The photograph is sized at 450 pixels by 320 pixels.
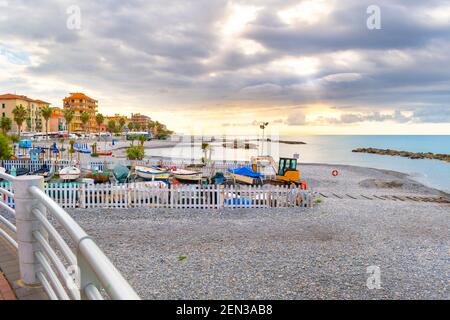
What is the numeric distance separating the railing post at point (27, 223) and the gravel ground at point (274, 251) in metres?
3.68

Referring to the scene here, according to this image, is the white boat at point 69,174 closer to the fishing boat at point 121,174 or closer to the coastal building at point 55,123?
the fishing boat at point 121,174

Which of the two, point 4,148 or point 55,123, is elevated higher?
point 55,123

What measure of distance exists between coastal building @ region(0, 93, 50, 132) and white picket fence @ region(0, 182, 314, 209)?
4176 inches

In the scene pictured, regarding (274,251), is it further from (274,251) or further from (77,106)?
(77,106)

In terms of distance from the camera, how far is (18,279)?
3.74 meters

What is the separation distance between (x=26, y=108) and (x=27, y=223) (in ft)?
451

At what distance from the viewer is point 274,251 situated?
32.1ft

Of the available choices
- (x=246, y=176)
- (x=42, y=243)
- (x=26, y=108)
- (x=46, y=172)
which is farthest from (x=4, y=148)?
(x=26, y=108)

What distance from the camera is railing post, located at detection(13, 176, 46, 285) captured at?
340 cm

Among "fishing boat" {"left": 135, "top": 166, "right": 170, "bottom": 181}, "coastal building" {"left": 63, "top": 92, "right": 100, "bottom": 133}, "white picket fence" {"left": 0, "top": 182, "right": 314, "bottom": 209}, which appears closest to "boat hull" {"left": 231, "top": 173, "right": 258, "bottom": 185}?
"fishing boat" {"left": 135, "top": 166, "right": 170, "bottom": 181}

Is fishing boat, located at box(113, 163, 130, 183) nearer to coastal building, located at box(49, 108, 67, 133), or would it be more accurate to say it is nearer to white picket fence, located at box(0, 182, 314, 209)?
white picket fence, located at box(0, 182, 314, 209)

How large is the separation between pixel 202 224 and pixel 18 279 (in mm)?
9485

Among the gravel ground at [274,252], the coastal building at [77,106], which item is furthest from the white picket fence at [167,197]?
the coastal building at [77,106]
